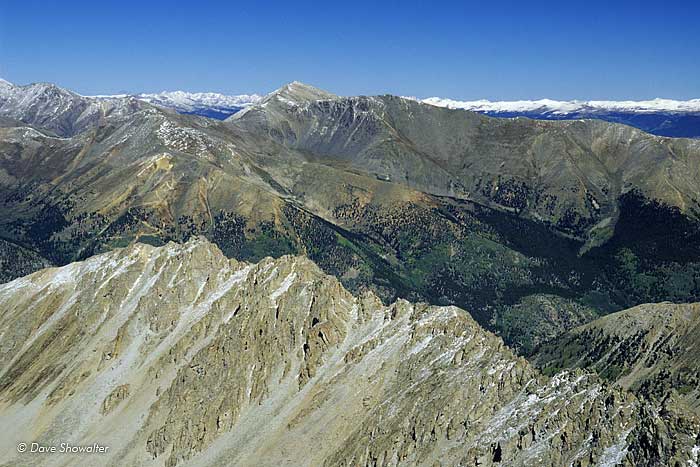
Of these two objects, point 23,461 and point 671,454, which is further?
point 23,461

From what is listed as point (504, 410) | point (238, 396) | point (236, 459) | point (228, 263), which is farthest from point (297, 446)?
point (228, 263)

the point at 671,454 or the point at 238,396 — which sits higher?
the point at 671,454

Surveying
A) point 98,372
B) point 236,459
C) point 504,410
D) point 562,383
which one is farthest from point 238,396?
point 562,383

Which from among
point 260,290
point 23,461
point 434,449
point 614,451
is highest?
point 260,290

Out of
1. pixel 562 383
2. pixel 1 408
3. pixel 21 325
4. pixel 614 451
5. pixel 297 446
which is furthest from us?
pixel 21 325

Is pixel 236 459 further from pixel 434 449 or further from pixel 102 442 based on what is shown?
pixel 434 449

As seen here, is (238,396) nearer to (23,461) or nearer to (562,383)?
(23,461)

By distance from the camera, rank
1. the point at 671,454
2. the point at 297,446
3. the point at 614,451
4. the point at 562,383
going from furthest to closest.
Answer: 1. the point at 297,446
2. the point at 562,383
3. the point at 614,451
4. the point at 671,454
